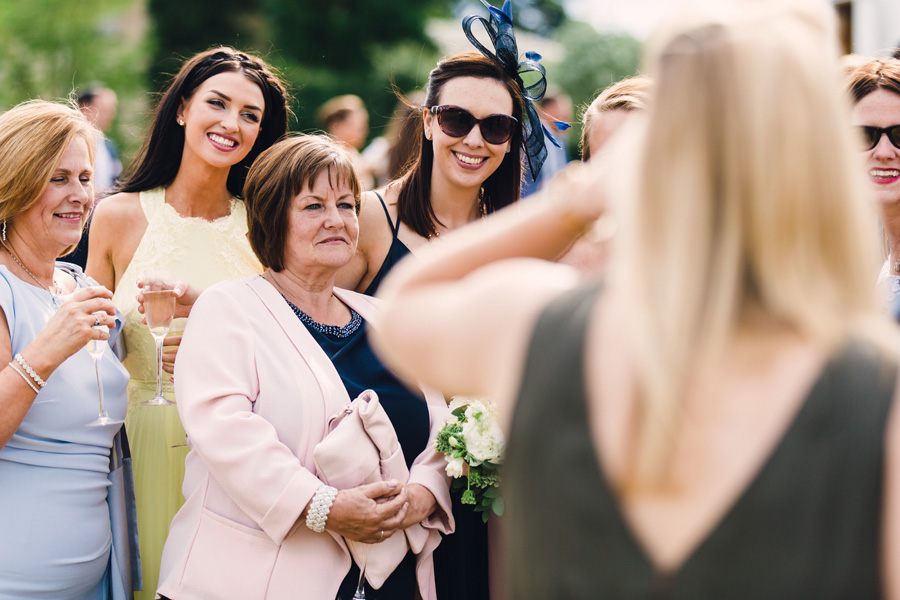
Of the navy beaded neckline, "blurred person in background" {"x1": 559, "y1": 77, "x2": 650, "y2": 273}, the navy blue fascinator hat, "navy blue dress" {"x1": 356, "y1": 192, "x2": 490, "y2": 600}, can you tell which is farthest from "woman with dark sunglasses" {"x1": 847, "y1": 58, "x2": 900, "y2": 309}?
the navy beaded neckline

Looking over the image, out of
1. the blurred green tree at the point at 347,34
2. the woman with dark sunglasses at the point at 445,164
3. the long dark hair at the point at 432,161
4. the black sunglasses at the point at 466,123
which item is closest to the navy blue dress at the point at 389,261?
the woman with dark sunglasses at the point at 445,164

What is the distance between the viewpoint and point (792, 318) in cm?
116

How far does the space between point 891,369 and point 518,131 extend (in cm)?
331

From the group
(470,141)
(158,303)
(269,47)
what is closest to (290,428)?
(158,303)

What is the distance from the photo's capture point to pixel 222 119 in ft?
14.0

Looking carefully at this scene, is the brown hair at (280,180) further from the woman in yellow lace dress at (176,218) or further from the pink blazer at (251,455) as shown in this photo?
the woman in yellow lace dress at (176,218)

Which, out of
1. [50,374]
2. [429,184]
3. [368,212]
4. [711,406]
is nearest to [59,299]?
[50,374]

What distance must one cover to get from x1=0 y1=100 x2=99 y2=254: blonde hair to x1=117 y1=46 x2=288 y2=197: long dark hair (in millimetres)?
928

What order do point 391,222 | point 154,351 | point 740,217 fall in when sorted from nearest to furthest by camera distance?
point 740,217 < point 154,351 < point 391,222

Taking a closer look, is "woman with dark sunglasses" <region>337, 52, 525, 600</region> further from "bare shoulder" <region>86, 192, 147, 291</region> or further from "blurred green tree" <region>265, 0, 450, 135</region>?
"blurred green tree" <region>265, 0, 450, 135</region>

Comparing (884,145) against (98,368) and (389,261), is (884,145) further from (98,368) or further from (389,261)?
(98,368)

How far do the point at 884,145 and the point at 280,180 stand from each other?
246 cm

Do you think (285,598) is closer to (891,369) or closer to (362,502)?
(362,502)

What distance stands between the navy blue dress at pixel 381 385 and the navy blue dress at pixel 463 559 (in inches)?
8.1
